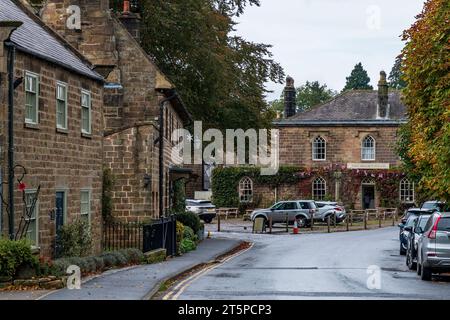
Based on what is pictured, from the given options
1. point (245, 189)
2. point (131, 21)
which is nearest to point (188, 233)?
point (131, 21)

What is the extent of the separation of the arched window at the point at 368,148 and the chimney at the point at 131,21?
36375mm

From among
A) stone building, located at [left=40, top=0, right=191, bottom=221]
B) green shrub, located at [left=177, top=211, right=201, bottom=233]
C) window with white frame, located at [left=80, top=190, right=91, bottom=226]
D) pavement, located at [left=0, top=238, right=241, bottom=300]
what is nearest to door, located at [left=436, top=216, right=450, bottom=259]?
pavement, located at [left=0, top=238, right=241, bottom=300]

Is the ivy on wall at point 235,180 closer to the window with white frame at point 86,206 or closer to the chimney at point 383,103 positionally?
the chimney at point 383,103

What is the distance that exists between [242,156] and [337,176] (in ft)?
79.8

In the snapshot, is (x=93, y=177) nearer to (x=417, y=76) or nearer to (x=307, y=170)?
(x=417, y=76)

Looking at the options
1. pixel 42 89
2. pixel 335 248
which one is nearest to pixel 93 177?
pixel 42 89

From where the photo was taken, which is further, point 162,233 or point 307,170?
point 307,170

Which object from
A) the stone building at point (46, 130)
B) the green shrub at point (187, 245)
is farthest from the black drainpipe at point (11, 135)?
the green shrub at point (187, 245)

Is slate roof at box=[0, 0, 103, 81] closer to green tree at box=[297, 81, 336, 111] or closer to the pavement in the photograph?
the pavement

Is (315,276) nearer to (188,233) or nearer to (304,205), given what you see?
(188,233)

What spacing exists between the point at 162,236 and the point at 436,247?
11477mm

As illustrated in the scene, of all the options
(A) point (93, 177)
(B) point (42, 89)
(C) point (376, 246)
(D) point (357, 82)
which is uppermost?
(D) point (357, 82)

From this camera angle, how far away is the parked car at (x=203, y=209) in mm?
A: 65688

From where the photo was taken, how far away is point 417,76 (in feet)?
109
